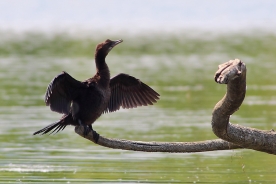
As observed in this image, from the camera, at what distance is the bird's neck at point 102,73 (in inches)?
444

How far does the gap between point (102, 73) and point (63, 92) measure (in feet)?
1.81

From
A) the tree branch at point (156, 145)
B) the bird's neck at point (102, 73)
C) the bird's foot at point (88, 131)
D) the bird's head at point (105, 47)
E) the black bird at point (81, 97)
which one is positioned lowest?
the tree branch at point (156, 145)

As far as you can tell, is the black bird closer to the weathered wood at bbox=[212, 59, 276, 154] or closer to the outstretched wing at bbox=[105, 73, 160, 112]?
the outstretched wing at bbox=[105, 73, 160, 112]

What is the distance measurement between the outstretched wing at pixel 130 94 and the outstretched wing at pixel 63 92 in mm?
892

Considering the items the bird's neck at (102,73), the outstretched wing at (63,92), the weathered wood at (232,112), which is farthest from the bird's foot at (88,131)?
the weathered wood at (232,112)

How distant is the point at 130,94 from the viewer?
1211 centimetres

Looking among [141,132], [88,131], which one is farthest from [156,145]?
[141,132]

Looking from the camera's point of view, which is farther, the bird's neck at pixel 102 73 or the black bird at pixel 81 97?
the bird's neck at pixel 102 73

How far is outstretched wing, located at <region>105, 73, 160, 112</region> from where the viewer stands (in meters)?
12.1

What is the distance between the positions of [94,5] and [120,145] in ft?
570

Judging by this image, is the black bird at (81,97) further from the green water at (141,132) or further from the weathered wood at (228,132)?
the green water at (141,132)

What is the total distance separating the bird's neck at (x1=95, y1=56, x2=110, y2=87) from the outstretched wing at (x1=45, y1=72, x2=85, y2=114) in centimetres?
23

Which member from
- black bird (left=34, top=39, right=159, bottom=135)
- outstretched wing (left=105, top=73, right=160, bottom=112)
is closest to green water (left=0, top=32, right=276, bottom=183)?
outstretched wing (left=105, top=73, right=160, bottom=112)

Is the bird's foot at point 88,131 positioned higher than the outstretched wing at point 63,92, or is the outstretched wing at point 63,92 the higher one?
the outstretched wing at point 63,92
